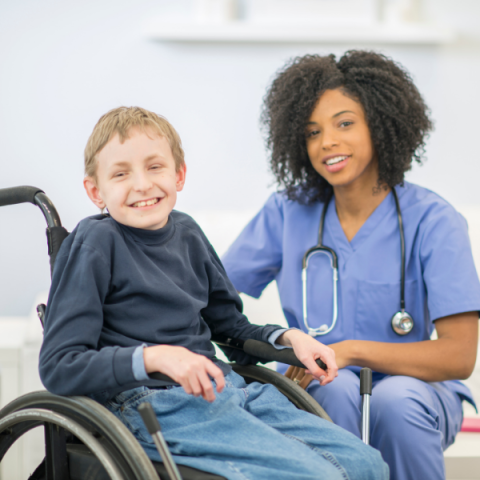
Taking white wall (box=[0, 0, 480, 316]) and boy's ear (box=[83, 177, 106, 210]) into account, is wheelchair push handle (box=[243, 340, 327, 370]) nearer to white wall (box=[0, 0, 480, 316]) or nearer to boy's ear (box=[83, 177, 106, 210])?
boy's ear (box=[83, 177, 106, 210])

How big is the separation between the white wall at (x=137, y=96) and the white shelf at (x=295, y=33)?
0.16 ft

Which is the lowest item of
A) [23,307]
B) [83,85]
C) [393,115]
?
[23,307]

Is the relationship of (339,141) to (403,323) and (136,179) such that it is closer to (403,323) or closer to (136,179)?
(403,323)

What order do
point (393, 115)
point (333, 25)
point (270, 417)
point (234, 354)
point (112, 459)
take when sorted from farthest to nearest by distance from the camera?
point (333, 25)
point (393, 115)
point (234, 354)
point (270, 417)
point (112, 459)

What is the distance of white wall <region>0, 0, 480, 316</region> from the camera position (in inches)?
86.0

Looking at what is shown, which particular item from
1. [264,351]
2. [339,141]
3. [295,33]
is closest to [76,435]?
[264,351]

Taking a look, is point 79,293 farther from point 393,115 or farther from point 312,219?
point 393,115

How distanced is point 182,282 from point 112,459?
31 centimetres

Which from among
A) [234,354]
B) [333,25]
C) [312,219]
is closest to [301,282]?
[312,219]

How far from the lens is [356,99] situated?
130 cm

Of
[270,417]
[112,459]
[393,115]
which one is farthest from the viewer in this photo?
[393,115]

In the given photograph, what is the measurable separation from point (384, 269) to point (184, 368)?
67 cm

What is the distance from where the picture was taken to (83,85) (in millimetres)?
2211

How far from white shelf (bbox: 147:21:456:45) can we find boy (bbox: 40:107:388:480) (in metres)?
1.32
